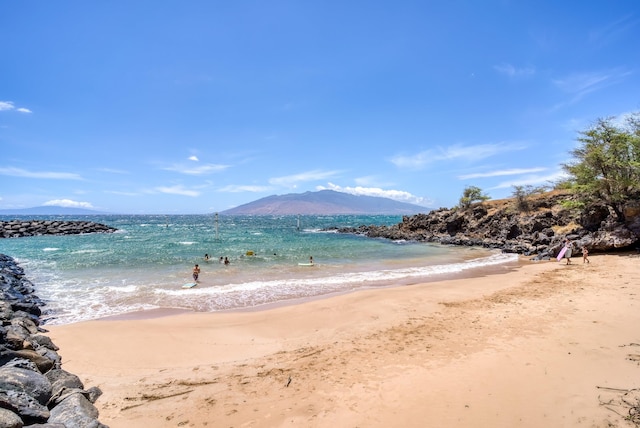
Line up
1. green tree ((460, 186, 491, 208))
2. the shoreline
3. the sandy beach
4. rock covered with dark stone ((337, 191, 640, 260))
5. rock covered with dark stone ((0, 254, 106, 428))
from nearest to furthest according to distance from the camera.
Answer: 1. rock covered with dark stone ((0, 254, 106, 428))
2. the sandy beach
3. the shoreline
4. rock covered with dark stone ((337, 191, 640, 260))
5. green tree ((460, 186, 491, 208))

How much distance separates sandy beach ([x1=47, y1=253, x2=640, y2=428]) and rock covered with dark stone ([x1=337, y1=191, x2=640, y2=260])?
40.5 feet

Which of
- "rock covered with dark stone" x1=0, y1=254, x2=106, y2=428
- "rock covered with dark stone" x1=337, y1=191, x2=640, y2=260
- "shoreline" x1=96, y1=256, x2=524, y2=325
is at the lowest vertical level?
"shoreline" x1=96, y1=256, x2=524, y2=325

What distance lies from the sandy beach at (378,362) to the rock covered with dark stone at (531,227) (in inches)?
486

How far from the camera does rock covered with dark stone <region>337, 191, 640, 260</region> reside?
75.3ft

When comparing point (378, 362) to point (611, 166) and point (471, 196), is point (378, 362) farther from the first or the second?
point (471, 196)

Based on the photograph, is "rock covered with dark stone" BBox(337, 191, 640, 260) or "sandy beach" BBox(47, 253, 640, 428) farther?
"rock covered with dark stone" BBox(337, 191, 640, 260)

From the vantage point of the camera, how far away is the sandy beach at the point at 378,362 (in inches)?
222

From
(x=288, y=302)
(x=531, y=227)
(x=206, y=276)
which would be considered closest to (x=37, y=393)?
(x=288, y=302)

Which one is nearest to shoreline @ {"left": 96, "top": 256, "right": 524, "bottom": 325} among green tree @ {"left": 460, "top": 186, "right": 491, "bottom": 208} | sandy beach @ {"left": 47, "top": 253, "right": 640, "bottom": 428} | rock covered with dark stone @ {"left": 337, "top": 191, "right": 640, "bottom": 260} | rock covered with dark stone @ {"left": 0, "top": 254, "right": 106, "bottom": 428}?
sandy beach @ {"left": 47, "top": 253, "right": 640, "bottom": 428}

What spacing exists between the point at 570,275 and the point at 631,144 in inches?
576

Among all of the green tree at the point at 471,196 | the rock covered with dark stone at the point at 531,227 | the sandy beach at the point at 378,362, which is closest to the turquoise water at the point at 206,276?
the sandy beach at the point at 378,362

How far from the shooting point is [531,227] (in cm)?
3647

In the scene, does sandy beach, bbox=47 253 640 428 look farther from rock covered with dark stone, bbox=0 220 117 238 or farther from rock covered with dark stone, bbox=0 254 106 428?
rock covered with dark stone, bbox=0 220 117 238

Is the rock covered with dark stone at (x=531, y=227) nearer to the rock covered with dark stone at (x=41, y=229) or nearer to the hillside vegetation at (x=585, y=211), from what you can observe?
the hillside vegetation at (x=585, y=211)
